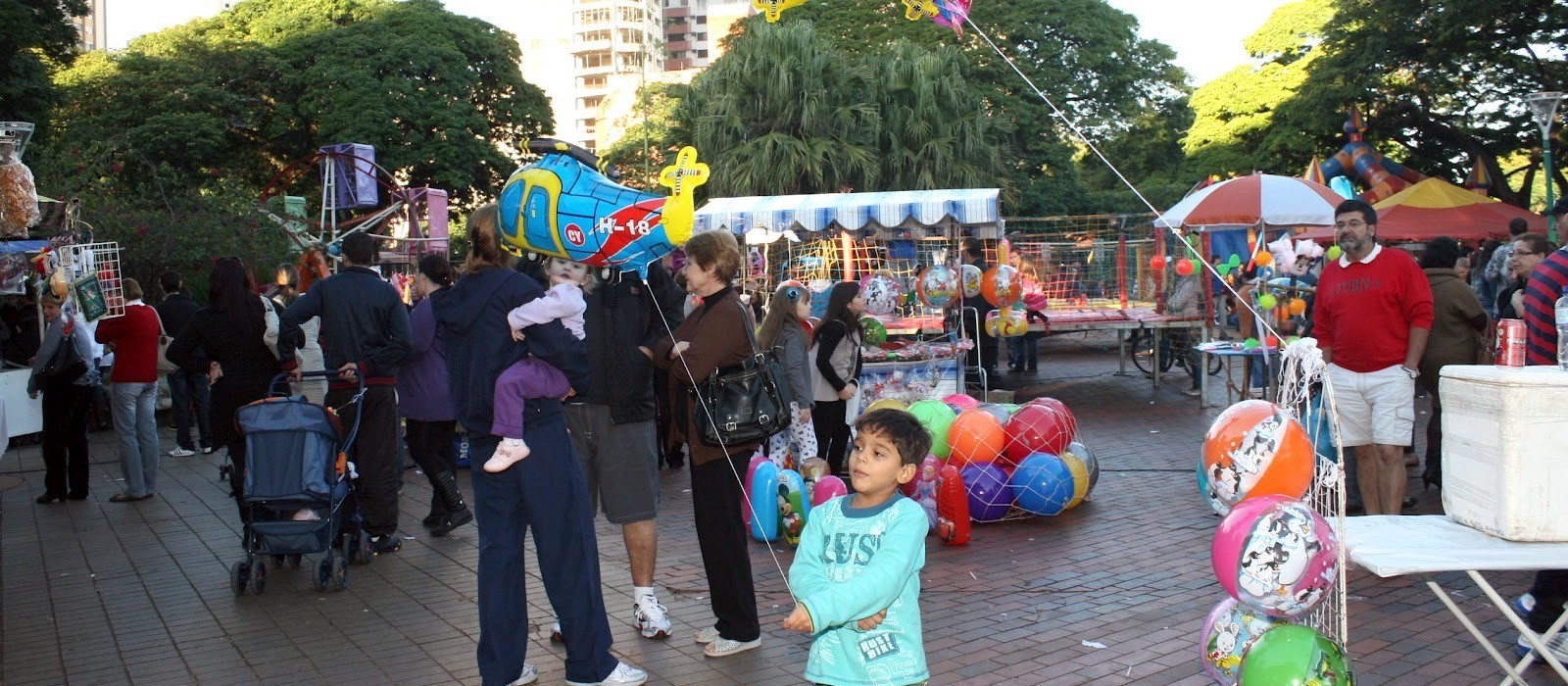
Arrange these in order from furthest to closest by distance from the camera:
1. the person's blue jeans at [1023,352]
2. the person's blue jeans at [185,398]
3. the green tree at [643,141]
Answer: the green tree at [643,141], the person's blue jeans at [1023,352], the person's blue jeans at [185,398]

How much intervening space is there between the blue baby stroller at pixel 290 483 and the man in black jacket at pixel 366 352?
1.51 ft

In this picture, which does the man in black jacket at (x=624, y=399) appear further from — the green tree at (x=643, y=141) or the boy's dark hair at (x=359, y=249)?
the green tree at (x=643, y=141)

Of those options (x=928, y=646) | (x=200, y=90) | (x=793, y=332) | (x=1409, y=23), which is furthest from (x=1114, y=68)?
(x=928, y=646)

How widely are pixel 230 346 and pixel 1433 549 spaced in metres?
6.30

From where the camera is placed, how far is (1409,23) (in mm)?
25766

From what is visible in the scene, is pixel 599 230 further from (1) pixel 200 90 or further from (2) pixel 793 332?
(1) pixel 200 90

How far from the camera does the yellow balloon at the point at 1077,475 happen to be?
7.81 metres

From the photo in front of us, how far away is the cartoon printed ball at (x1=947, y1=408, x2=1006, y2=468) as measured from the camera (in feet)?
25.1

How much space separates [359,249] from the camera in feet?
22.1

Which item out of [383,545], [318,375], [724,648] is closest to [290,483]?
[318,375]

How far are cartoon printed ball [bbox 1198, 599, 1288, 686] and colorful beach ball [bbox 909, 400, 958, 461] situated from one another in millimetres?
3616

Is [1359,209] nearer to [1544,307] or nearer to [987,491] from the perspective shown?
[1544,307]

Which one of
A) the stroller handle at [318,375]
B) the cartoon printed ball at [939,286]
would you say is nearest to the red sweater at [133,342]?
the stroller handle at [318,375]

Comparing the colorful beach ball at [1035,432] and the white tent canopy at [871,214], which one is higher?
the white tent canopy at [871,214]
